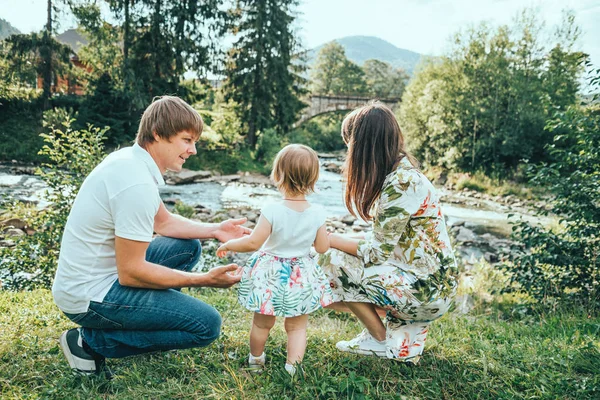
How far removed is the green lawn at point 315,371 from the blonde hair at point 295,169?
38.3 inches

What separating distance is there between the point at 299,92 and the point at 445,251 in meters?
22.0

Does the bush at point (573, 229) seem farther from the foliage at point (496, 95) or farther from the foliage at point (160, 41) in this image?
the foliage at point (160, 41)

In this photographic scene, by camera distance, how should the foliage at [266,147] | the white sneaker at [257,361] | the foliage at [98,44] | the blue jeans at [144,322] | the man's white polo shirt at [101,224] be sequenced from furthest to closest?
the foliage at [266,147] < the foliage at [98,44] < the white sneaker at [257,361] < the blue jeans at [144,322] < the man's white polo shirt at [101,224]

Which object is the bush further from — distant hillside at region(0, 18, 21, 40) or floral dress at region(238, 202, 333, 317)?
distant hillside at region(0, 18, 21, 40)

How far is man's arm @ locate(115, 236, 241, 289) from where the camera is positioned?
6.95 ft

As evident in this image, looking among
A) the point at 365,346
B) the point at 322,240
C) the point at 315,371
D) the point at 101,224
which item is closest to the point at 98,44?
the point at 101,224

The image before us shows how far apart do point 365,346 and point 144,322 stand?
4.14ft

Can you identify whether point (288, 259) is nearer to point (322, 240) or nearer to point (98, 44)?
point (322, 240)

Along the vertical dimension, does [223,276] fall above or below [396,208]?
below

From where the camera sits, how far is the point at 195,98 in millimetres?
20844

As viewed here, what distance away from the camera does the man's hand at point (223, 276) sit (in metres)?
2.30

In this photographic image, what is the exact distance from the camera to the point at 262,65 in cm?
2184

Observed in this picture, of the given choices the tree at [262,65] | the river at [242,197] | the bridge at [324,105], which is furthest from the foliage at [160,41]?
the bridge at [324,105]

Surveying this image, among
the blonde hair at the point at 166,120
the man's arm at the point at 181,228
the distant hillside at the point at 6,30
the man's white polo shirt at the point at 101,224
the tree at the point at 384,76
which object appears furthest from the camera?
the tree at the point at 384,76
